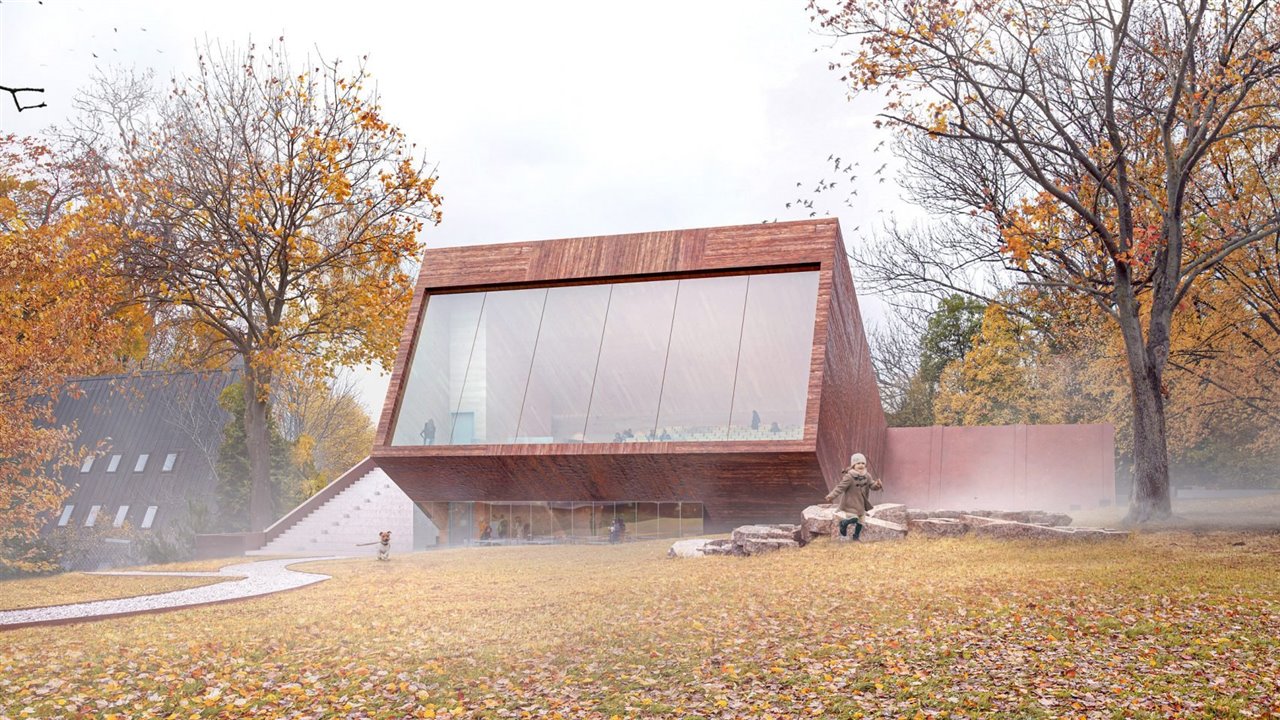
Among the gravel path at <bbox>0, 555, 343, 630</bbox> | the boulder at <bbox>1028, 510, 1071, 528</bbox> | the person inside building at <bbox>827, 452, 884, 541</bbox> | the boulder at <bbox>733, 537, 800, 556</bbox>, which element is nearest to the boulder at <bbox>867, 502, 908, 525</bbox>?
the person inside building at <bbox>827, 452, 884, 541</bbox>

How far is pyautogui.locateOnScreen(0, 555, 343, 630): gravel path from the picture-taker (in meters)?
12.1

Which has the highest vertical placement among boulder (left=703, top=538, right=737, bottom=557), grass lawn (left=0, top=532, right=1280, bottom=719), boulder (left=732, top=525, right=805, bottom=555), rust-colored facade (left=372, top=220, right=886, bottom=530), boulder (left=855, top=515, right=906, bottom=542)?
rust-colored facade (left=372, top=220, right=886, bottom=530)

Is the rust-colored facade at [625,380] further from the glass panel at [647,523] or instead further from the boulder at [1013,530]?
the boulder at [1013,530]

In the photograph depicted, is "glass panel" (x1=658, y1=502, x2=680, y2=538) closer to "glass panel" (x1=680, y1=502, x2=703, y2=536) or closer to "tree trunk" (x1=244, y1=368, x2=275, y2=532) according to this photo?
"glass panel" (x1=680, y1=502, x2=703, y2=536)

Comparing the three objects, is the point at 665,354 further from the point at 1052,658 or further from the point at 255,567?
the point at 1052,658

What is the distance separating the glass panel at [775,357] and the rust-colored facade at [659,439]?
14 centimetres

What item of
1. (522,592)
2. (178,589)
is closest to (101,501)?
(178,589)

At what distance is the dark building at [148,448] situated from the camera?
1203 inches

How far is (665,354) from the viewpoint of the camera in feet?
61.3

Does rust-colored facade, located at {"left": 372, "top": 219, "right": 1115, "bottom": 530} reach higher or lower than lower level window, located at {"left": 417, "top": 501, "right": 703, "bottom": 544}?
higher

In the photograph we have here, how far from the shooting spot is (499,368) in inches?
764

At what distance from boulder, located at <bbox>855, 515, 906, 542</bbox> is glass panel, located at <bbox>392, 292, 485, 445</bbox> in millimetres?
7488

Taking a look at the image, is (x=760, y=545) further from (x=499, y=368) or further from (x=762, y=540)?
(x=499, y=368)

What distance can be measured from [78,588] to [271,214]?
9560mm
